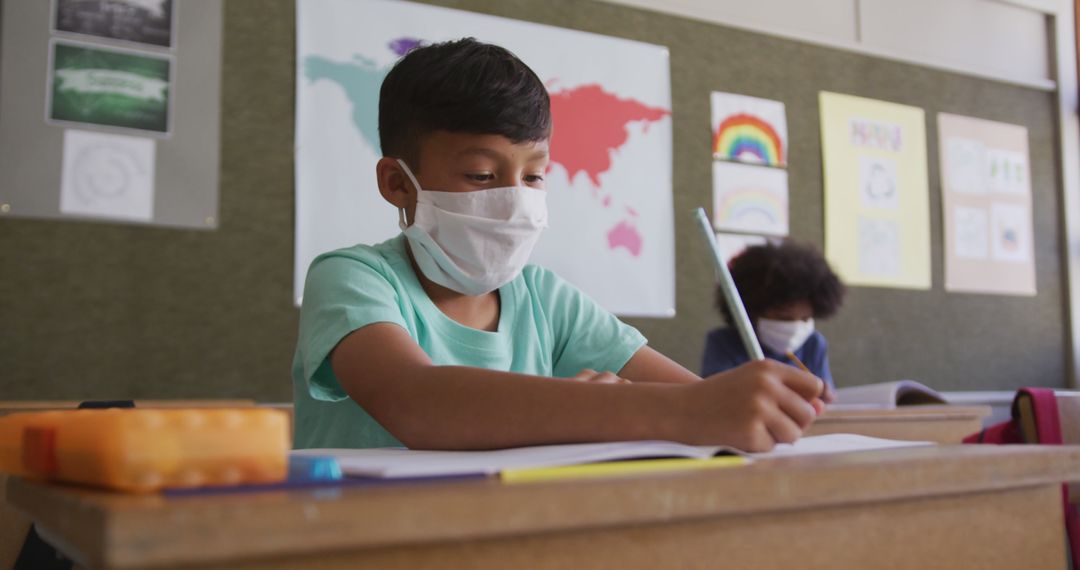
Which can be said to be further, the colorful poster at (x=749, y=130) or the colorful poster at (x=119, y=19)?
the colorful poster at (x=749, y=130)

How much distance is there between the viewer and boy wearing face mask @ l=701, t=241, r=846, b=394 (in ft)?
7.32

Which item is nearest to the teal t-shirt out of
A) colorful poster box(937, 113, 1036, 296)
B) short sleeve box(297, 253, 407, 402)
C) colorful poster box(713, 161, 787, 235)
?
short sleeve box(297, 253, 407, 402)

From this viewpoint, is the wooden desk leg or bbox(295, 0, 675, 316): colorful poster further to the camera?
bbox(295, 0, 675, 316): colorful poster

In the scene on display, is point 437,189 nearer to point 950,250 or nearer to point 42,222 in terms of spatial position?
point 42,222

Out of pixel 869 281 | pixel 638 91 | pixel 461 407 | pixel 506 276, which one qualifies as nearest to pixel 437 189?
pixel 506 276

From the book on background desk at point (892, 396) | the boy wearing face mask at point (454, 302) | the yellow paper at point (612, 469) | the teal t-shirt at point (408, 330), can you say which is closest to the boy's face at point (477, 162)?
the boy wearing face mask at point (454, 302)

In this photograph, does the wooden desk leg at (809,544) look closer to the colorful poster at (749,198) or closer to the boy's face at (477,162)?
the boy's face at (477,162)

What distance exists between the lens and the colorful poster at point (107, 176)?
1.80 meters

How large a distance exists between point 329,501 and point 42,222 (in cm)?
172

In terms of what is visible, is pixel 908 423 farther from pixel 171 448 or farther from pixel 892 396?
pixel 171 448

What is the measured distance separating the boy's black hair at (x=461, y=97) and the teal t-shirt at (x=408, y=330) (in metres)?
0.14

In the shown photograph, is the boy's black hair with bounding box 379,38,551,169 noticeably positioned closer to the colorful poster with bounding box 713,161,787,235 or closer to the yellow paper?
the yellow paper

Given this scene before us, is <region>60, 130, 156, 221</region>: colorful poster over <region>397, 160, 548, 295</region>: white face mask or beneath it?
over

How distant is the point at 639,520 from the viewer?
0.38 metres
